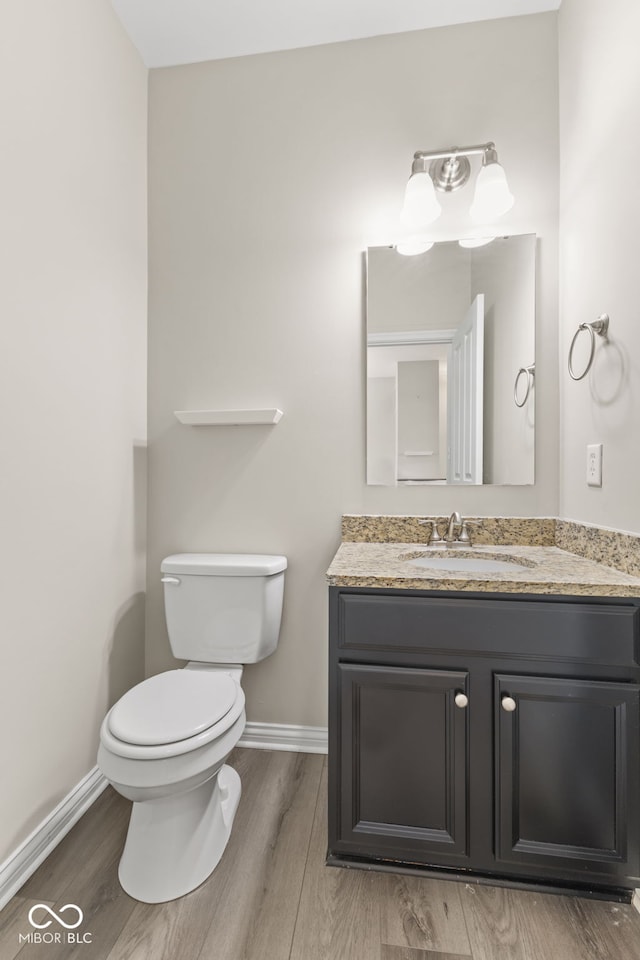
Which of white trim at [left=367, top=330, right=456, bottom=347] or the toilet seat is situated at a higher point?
white trim at [left=367, top=330, right=456, bottom=347]

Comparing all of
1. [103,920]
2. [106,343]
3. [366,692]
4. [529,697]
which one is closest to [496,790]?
[529,697]

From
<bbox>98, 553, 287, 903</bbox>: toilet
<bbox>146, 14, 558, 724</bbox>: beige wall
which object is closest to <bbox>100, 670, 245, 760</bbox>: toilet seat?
<bbox>98, 553, 287, 903</bbox>: toilet

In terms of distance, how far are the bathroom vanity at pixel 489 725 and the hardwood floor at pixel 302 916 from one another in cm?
7

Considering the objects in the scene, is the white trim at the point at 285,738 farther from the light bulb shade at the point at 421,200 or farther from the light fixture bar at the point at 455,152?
the light fixture bar at the point at 455,152

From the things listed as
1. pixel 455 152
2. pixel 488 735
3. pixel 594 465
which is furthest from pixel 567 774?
pixel 455 152

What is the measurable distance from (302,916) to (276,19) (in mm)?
2769

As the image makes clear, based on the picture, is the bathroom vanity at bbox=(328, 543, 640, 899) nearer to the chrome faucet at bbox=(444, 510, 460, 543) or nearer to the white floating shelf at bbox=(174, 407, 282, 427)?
the chrome faucet at bbox=(444, 510, 460, 543)

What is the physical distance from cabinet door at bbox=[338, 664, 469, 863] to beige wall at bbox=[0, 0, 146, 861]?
86 cm

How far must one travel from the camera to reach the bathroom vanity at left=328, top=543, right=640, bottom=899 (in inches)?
45.3

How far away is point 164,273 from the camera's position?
1.92 meters

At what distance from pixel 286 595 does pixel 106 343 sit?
113 cm

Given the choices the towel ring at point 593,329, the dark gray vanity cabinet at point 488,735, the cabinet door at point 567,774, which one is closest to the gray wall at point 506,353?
the towel ring at point 593,329

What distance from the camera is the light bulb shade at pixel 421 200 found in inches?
64.2

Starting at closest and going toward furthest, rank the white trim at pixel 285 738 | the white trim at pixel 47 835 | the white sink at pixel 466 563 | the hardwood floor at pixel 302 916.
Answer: the hardwood floor at pixel 302 916 → the white trim at pixel 47 835 → the white sink at pixel 466 563 → the white trim at pixel 285 738
